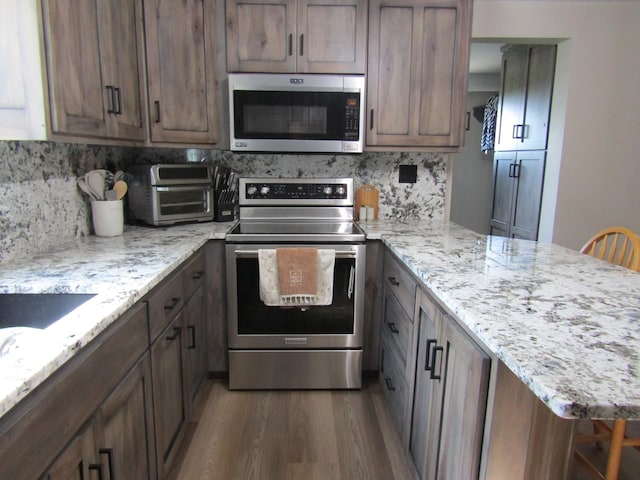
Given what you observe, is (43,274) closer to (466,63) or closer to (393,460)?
(393,460)

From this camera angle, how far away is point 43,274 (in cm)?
140

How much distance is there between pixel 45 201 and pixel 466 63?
85.9 inches

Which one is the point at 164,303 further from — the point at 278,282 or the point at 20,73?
the point at 20,73

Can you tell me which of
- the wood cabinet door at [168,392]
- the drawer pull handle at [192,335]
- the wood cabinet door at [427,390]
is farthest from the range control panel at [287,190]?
the wood cabinet door at [427,390]

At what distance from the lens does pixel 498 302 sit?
116 centimetres

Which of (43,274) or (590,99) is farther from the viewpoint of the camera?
(590,99)

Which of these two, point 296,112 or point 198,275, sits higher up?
point 296,112

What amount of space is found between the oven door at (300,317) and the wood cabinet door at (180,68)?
808 millimetres

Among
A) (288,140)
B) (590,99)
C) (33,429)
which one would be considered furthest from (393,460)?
(590,99)

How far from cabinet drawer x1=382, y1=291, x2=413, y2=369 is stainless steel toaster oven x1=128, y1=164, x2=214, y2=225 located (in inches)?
46.7

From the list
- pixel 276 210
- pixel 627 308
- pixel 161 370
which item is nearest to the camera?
pixel 627 308

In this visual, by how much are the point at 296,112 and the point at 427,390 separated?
1579mm

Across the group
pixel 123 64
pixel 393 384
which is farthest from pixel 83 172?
pixel 393 384

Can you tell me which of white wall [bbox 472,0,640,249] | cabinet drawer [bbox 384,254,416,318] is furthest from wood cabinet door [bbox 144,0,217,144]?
white wall [bbox 472,0,640,249]
